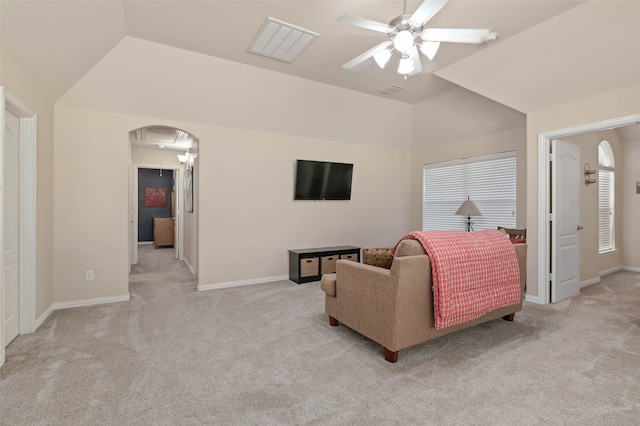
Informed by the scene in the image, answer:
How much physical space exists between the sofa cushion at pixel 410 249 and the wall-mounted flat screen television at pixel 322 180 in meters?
2.96

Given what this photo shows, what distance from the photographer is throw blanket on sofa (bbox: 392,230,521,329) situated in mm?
2338

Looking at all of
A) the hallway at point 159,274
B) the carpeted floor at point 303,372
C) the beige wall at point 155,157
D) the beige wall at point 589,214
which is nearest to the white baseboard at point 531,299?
the carpeted floor at point 303,372

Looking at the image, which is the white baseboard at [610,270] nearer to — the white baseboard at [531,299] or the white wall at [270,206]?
the white baseboard at [531,299]

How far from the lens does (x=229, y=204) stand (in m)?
4.60

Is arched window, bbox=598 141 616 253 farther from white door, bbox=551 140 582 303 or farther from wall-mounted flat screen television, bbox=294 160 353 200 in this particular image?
wall-mounted flat screen television, bbox=294 160 353 200

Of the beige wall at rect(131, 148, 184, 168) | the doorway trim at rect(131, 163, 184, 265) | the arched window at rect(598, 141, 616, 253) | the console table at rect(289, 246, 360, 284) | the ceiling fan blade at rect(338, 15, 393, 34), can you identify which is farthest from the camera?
the beige wall at rect(131, 148, 184, 168)

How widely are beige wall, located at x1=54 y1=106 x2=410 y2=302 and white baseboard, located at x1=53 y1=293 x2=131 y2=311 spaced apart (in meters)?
0.05

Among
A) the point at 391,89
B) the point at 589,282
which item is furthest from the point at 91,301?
the point at 589,282

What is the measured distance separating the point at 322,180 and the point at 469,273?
10.6 ft

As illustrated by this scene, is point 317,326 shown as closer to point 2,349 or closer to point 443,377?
point 443,377

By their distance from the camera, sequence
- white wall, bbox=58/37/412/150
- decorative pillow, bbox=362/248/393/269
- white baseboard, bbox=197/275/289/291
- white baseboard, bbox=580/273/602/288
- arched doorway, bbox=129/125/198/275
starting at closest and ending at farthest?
decorative pillow, bbox=362/248/393/269 < white wall, bbox=58/37/412/150 < white baseboard, bbox=197/275/289/291 < white baseboard, bbox=580/273/602/288 < arched doorway, bbox=129/125/198/275

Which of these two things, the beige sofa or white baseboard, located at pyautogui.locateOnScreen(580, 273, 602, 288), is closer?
the beige sofa

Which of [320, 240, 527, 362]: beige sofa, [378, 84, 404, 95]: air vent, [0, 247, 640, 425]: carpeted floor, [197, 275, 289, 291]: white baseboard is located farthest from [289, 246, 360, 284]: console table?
[378, 84, 404, 95]: air vent

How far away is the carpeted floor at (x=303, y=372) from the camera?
5.71ft
